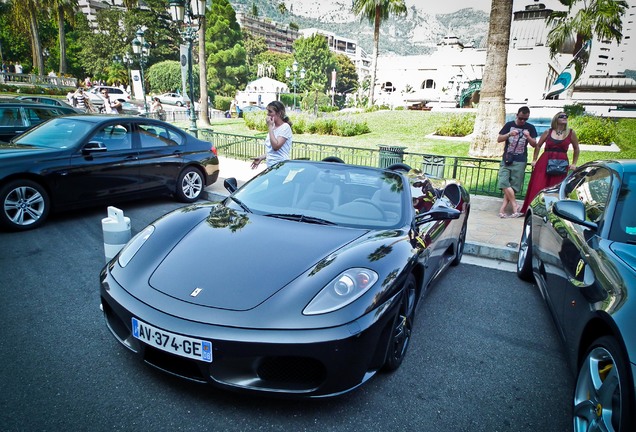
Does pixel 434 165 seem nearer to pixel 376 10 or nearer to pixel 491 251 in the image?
pixel 491 251

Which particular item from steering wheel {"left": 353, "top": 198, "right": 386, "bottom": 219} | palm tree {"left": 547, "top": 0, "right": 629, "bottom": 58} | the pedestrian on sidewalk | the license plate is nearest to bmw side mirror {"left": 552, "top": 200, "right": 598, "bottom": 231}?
steering wheel {"left": 353, "top": 198, "right": 386, "bottom": 219}

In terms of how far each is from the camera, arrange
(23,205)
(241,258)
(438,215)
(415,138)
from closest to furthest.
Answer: (241,258) → (438,215) → (23,205) → (415,138)

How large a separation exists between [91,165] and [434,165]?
5.90 metres

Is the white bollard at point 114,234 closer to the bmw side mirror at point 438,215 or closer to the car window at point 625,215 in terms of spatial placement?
the bmw side mirror at point 438,215

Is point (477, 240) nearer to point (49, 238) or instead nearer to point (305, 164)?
point (305, 164)

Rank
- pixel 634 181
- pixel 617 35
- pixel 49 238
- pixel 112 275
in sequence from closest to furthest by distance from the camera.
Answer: pixel 112 275 → pixel 634 181 → pixel 49 238 → pixel 617 35

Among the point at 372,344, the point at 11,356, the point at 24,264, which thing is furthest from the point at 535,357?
the point at 24,264

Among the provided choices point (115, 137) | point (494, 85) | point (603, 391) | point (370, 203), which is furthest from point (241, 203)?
point (494, 85)

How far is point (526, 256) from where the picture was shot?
4551 mm

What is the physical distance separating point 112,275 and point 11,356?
881mm

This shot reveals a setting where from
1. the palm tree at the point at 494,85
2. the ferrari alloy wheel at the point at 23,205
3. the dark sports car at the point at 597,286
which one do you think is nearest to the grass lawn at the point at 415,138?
the palm tree at the point at 494,85

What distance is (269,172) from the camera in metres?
3.93

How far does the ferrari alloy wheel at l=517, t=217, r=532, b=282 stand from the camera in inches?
177

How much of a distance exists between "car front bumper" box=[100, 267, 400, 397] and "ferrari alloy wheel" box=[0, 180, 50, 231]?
13.3 ft
